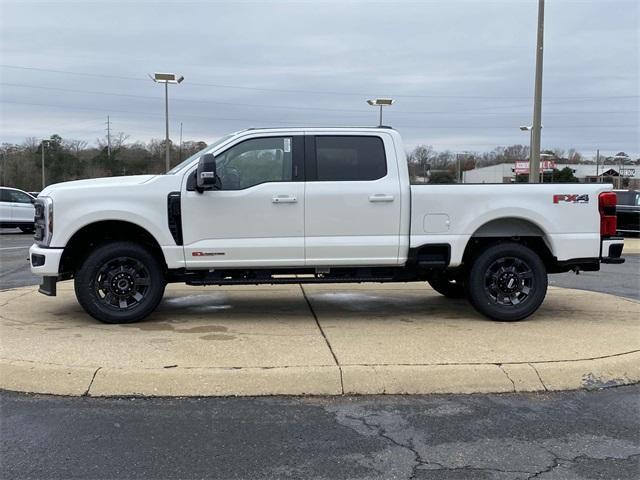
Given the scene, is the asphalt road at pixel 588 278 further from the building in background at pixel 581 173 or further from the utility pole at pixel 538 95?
the building in background at pixel 581 173

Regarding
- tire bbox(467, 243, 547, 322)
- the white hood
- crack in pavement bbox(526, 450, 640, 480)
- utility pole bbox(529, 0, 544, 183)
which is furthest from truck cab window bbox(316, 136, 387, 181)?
utility pole bbox(529, 0, 544, 183)

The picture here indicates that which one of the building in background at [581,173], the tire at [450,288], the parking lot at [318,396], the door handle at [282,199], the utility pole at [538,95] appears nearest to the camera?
the parking lot at [318,396]

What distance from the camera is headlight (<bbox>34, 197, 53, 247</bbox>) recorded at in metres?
6.21

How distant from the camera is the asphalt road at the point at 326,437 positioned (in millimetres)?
3459

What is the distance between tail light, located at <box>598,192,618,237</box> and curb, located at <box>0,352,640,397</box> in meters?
2.31

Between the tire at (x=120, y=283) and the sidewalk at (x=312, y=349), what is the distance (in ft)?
0.61

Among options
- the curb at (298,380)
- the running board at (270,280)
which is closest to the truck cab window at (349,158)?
the running board at (270,280)

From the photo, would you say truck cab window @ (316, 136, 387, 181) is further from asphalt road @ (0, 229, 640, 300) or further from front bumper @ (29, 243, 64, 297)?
asphalt road @ (0, 229, 640, 300)

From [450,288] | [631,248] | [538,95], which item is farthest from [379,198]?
[538,95]

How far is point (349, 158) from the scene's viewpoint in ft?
21.7

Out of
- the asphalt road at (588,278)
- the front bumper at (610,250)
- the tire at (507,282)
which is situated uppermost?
the front bumper at (610,250)

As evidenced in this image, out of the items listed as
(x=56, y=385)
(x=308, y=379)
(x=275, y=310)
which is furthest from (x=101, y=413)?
(x=275, y=310)

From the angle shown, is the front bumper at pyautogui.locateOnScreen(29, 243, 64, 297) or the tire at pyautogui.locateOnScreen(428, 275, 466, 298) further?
the tire at pyautogui.locateOnScreen(428, 275, 466, 298)

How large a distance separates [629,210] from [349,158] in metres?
18.1
